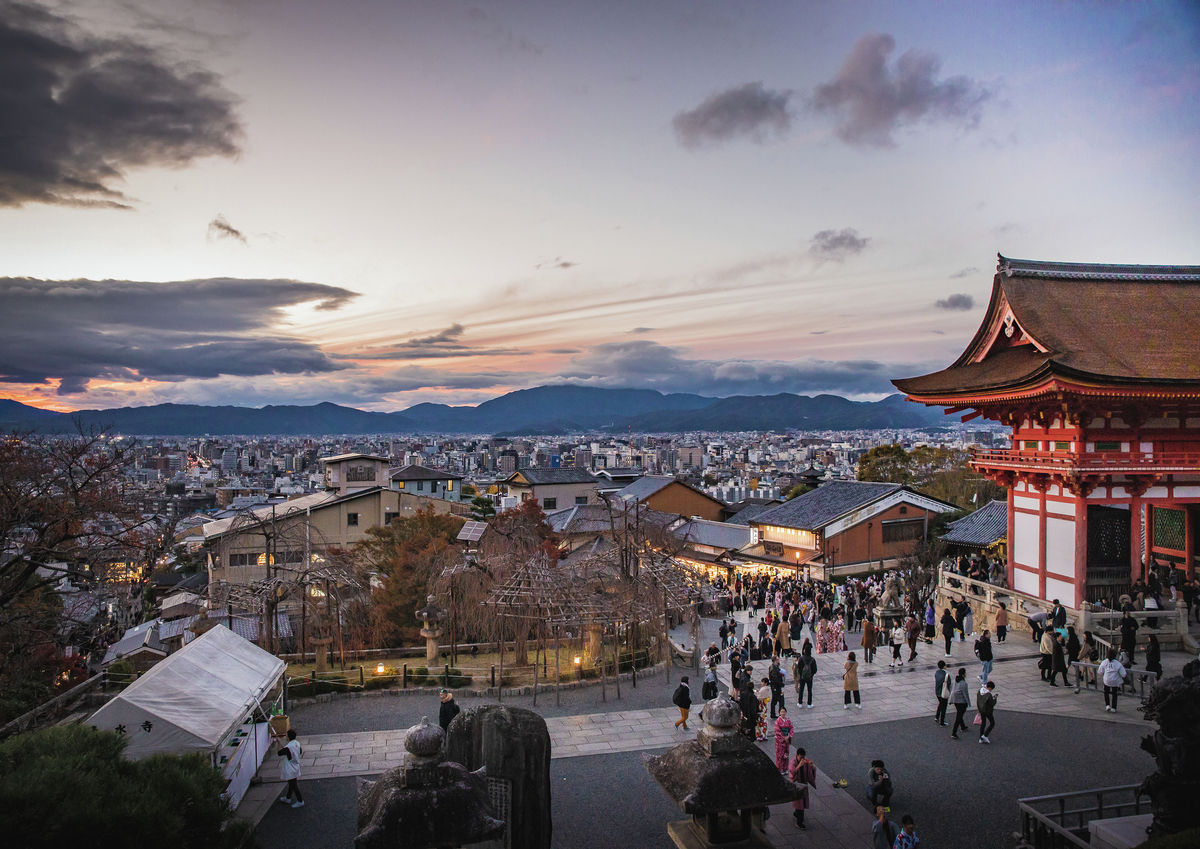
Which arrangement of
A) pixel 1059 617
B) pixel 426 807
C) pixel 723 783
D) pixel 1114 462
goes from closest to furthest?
1. pixel 426 807
2. pixel 723 783
3. pixel 1059 617
4. pixel 1114 462

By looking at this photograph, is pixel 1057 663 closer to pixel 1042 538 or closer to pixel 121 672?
pixel 1042 538

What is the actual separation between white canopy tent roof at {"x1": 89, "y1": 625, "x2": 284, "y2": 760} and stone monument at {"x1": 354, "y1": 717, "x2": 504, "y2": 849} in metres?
5.93

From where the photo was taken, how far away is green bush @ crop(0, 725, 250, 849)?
258 inches

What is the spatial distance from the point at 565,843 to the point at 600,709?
6987mm

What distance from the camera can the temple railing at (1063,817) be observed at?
32.6 feet

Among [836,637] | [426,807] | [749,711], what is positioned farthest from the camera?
[836,637]

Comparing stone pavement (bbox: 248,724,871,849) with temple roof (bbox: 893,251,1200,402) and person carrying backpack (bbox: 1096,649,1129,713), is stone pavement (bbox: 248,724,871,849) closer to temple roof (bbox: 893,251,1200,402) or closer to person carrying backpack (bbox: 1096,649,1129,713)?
person carrying backpack (bbox: 1096,649,1129,713)

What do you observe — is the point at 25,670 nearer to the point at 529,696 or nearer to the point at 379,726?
the point at 379,726

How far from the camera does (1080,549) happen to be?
891 inches

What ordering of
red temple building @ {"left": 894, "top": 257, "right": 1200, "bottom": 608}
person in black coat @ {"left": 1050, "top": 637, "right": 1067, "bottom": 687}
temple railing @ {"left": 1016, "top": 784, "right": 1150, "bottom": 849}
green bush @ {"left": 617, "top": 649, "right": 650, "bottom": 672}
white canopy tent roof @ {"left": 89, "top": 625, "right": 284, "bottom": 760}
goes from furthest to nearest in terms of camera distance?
green bush @ {"left": 617, "top": 649, "right": 650, "bottom": 672}, red temple building @ {"left": 894, "top": 257, "right": 1200, "bottom": 608}, person in black coat @ {"left": 1050, "top": 637, "right": 1067, "bottom": 687}, white canopy tent roof @ {"left": 89, "top": 625, "right": 284, "bottom": 760}, temple railing @ {"left": 1016, "top": 784, "right": 1150, "bottom": 849}

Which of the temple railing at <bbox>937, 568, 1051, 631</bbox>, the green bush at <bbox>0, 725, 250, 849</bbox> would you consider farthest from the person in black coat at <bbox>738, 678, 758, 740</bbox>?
the temple railing at <bbox>937, 568, 1051, 631</bbox>

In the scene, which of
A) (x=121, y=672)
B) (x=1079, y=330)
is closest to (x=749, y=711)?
(x=121, y=672)

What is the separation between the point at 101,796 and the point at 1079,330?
2839 centimetres

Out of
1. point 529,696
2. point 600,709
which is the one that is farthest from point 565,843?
point 529,696
